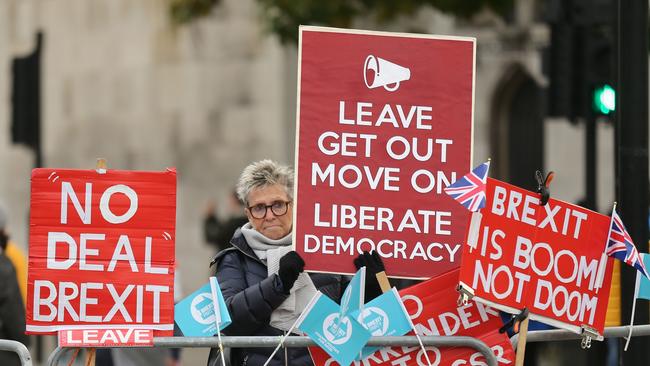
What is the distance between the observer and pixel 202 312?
678 cm

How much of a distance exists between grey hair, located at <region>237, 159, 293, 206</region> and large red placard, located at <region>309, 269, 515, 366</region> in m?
0.77

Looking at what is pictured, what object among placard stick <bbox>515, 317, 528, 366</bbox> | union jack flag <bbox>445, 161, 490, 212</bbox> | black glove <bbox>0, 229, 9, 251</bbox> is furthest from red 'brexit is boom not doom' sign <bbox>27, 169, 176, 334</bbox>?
black glove <bbox>0, 229, 9, 251</bbox>

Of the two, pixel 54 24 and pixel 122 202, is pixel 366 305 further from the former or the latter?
pixel 54 24

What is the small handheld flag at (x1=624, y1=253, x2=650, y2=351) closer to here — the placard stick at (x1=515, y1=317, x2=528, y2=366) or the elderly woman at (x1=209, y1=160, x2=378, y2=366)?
the placard stick at (x1=515, y1=317, x2=528, y2=366)

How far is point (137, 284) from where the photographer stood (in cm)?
675

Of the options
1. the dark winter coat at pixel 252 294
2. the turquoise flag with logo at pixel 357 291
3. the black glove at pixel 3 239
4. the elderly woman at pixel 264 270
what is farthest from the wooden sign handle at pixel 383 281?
the black glove at pixel 3 239

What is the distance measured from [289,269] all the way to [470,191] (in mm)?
842

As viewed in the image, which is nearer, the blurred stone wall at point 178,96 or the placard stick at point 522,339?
the placard stick at point 522,339

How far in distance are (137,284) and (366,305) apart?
0.90 metres

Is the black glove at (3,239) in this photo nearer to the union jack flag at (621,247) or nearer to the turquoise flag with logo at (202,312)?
the turquoise flag with logo at (202,312)

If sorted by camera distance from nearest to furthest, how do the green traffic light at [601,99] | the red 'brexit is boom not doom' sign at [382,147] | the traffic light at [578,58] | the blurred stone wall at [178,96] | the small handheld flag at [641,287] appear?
1. the red 'brexit is boom not doom' sign at [382,147]
2. the small handheld flag at [641,287]
3. the green traffic light at [601,99]
4. the traffic light at [578,58]
5. the blurred stone wall at [178,96]

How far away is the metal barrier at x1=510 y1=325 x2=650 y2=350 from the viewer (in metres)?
6.95

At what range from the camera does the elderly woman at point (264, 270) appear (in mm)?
6871

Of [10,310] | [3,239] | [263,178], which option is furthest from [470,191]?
[3,239]
